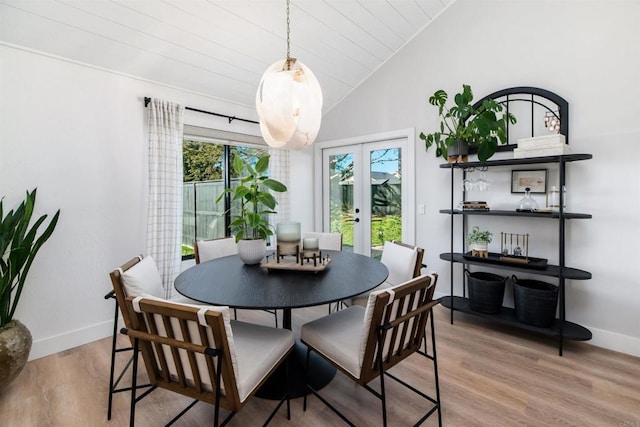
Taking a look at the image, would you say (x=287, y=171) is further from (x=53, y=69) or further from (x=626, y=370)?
(x=626, y=370)

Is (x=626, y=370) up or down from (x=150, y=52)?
down

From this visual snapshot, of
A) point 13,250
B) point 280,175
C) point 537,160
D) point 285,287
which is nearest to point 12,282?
point 13,250

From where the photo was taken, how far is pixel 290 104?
174cm

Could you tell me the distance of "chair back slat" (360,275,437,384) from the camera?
1275mm

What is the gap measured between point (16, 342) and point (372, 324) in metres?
2.18

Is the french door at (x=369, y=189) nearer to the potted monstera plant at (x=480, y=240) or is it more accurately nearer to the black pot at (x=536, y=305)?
the potted monstera plant at (x=480, y=240)

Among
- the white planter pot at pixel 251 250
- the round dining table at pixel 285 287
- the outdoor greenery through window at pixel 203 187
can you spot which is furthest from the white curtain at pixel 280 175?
the white planter pot at pixel 251 250

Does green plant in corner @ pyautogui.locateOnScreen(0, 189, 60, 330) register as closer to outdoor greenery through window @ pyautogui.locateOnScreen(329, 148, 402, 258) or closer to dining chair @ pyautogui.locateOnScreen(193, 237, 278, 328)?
dining chair @ pyautogui.locateOnScreen(193, 237, 278, 328)

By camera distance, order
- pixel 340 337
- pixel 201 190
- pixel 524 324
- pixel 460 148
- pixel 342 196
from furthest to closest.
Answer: pixel 342 196, pixel 201 190, pixel 460 148, pixel 524 324, pixel 340 337

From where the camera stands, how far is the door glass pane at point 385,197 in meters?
3.72

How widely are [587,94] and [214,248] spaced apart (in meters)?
3.27

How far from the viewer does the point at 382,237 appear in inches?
154

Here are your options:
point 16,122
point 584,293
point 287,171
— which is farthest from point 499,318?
point 16,122

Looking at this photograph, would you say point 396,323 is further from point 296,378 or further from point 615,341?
point 615,341
